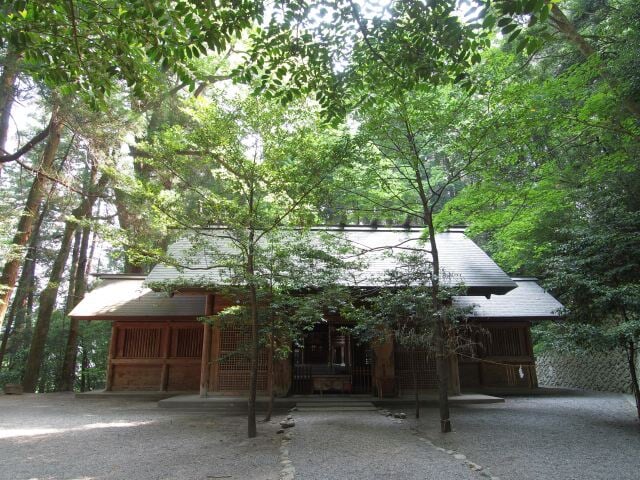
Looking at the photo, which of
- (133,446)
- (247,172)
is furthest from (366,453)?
(247,172)

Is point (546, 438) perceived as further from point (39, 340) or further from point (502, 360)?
point (39, 340)

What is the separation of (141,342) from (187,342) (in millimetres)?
1367

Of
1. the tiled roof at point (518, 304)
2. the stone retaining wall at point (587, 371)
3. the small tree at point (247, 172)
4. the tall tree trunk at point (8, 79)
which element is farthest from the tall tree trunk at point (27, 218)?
the stone retaining wall at point (587, 371)

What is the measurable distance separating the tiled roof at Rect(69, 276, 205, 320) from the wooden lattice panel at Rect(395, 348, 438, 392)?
547cm

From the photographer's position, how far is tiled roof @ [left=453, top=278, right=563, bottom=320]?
1116cm

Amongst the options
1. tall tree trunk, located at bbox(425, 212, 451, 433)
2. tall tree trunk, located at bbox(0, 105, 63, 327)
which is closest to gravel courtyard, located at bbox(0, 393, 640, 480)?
tall tree trunk, located at bbox(425, 212, 451, 433)

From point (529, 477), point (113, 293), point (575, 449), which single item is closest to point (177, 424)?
point (529, 477)

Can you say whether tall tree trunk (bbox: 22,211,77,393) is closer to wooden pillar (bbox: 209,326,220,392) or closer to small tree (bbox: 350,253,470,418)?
wooden pillar (bbox: 209,326,220,392)

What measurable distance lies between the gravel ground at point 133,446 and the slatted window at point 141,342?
2979mm

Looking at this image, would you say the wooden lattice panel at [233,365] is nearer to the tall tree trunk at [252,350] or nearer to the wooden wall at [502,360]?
the tall tree trunk at [252,350]

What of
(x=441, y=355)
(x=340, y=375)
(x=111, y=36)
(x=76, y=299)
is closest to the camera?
(x=111, y=36)

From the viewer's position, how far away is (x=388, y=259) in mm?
10969

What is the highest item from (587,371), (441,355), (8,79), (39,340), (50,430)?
(8,79)

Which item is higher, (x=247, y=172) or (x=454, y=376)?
(x=247, y=172)
